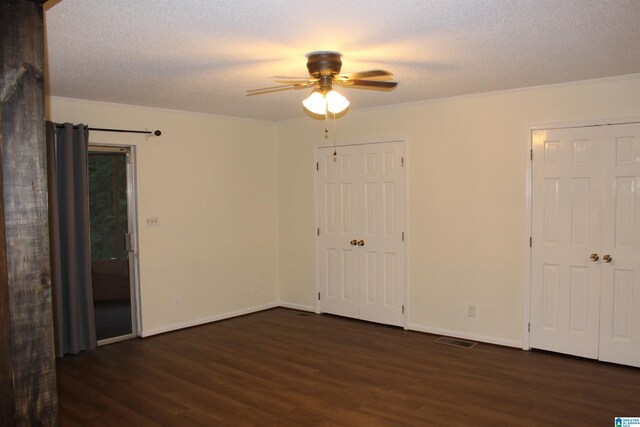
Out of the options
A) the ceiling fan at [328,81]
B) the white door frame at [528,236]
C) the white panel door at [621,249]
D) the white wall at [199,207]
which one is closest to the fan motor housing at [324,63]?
the ceiling fan at [328,81]

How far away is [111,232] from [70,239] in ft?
2.02

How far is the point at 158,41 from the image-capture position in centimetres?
308

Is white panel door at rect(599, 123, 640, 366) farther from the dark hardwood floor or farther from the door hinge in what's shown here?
the door hinge

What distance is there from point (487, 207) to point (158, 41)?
3.45 metres

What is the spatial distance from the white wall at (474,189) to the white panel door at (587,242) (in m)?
0.16

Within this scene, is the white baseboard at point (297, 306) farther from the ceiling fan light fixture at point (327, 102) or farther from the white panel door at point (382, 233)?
the ceiling fan light fixture at point (327, 102)

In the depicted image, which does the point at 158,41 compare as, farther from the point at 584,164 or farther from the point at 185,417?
the point at 584,164

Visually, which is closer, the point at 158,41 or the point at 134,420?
the point at 158,41

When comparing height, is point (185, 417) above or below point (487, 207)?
below

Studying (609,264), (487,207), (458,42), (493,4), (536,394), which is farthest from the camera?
(487,207)

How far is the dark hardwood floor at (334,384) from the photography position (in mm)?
3471

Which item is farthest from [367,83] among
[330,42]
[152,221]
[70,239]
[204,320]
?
[204,320]

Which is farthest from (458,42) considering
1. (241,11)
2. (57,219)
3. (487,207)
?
(57,219)

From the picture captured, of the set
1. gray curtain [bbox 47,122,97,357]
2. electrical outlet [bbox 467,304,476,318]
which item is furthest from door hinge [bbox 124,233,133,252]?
electrical outlet [bbox 467,304,476,318]
